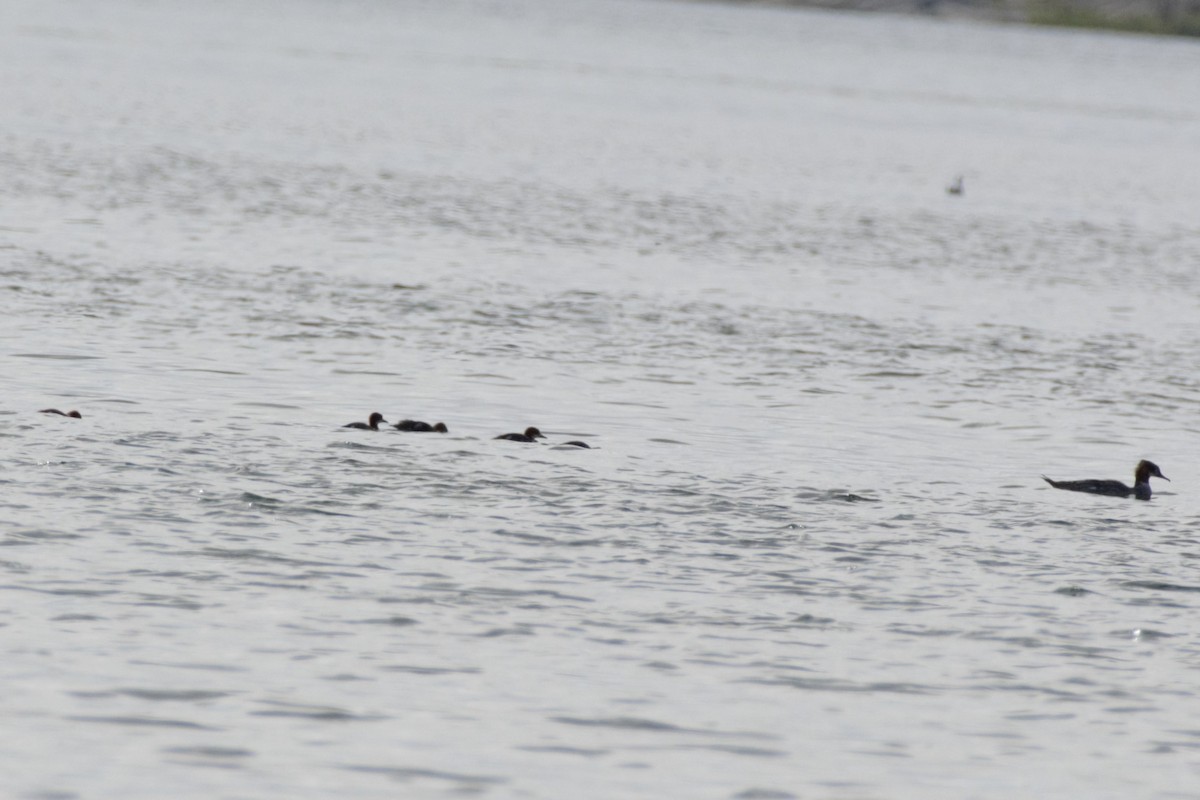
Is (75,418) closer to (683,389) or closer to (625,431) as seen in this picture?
(625,431)

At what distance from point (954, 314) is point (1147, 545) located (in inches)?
497

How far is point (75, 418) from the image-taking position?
17.8 metres

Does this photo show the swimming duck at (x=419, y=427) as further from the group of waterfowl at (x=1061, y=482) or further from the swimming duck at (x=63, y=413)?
the swimming duck at (x=63, y=413)

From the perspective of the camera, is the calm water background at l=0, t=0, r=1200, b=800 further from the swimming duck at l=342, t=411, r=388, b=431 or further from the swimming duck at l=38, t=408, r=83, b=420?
the swimming duck at l=38, t=408, r=83, b=420

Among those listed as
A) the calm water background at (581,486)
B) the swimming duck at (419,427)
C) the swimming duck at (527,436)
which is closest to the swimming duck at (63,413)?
the calm water background at (581,486)

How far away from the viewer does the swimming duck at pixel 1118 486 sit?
56.9 ft

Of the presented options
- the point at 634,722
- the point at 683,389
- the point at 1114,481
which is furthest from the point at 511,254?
the point at 634,722

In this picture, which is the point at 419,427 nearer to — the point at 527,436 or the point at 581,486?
the point at 527,436

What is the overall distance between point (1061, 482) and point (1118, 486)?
0.58 m

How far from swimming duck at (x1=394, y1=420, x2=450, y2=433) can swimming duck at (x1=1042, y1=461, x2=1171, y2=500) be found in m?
5.57

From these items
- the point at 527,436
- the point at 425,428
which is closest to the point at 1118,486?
the point at 527,436

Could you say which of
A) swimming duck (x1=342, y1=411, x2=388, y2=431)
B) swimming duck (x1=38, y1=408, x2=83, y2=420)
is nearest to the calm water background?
swimming duck (x1=342, y1=411, x2=388, y2=431)

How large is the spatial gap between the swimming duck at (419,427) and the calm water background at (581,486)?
0.55ft

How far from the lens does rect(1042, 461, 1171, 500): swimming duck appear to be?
56.9 ft
